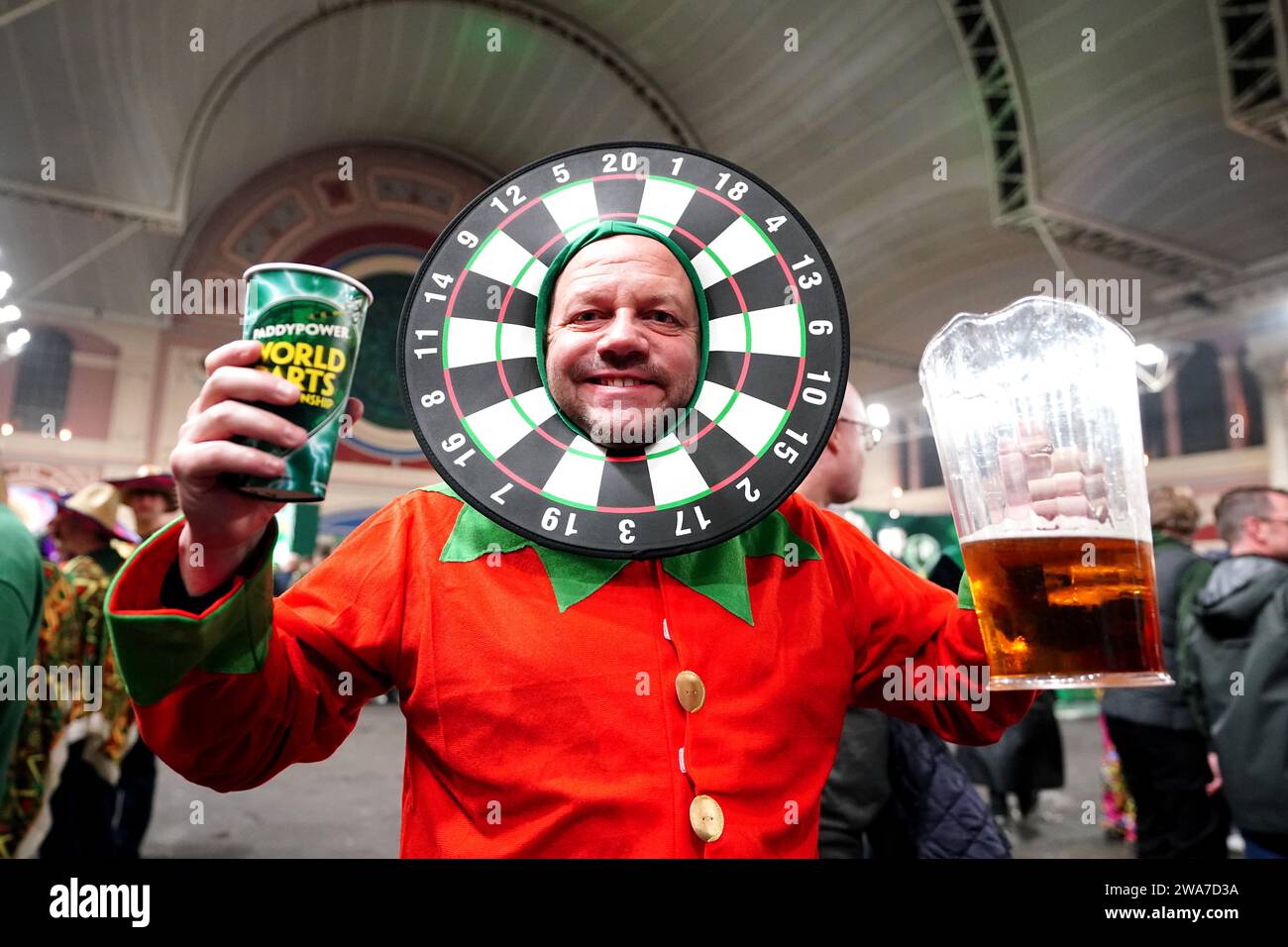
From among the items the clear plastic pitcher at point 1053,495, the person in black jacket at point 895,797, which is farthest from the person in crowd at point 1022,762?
the clear plastic pitcher at point 1053,495

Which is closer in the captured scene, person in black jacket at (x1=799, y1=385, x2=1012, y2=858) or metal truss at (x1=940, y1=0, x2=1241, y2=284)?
person in black jacket at (x1=799, y1=385, x2=1012, y2=858)

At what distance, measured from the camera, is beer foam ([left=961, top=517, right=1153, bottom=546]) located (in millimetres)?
843

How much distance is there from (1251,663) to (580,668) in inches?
88.8

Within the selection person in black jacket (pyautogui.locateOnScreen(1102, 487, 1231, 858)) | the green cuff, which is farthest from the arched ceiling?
the green cuff

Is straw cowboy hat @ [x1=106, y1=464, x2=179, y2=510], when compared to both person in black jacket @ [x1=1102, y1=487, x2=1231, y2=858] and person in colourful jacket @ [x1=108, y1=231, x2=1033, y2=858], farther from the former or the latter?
person in black jacket @ [x1=1102, y1=487, x2=1231, y2=858]

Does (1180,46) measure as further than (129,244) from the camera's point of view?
No

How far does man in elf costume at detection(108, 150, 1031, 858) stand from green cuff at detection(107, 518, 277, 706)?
0.08 ft

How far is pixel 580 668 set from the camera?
0.91m

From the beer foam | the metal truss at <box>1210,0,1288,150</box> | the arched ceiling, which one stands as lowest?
the beer foam

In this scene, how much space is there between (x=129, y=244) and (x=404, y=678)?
9.09m

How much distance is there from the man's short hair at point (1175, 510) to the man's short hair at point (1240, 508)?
0.44 meters
